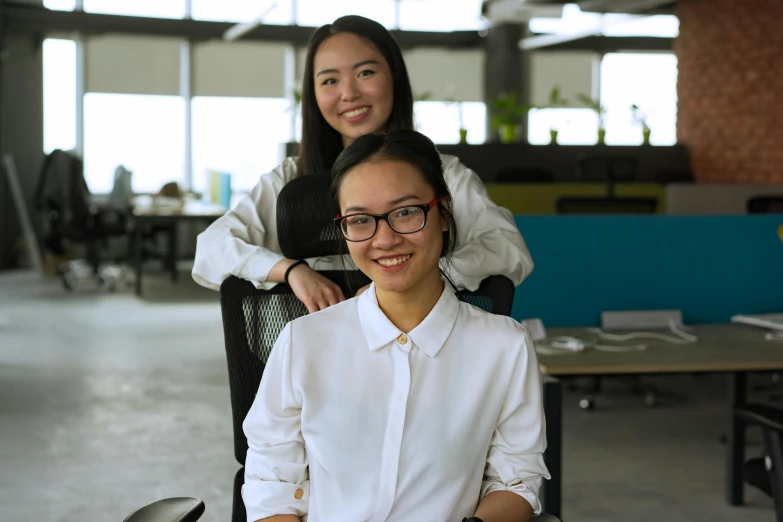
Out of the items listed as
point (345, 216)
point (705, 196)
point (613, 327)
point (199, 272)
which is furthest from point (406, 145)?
point (705, 196)

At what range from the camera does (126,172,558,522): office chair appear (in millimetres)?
1559

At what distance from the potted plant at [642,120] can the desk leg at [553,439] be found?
815 cm

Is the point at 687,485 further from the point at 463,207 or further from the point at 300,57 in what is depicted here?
the point at 300,57

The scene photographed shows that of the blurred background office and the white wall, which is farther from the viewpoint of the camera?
the white wall

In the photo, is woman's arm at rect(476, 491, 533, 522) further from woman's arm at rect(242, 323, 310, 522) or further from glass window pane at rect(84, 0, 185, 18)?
glass window pane at rect(84, 0, 185, 18)

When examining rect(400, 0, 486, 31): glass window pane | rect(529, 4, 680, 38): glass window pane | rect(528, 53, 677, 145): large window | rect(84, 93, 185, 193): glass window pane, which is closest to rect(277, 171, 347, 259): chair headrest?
rect(529, 4, 680, 38): glass window pane

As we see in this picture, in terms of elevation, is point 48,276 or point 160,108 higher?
point 160,108

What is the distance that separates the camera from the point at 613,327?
330 cm

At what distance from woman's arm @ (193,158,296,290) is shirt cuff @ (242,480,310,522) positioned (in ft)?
1.17

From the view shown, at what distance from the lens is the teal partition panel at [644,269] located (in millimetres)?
3484

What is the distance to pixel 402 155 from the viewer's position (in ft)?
4.49

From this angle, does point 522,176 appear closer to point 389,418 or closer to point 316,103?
point 316,103

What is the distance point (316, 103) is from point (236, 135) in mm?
10972

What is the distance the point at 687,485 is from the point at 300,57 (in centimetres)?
→ 1034
